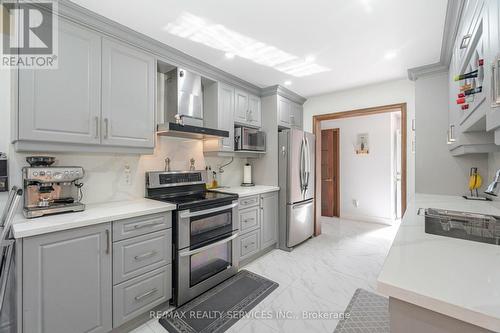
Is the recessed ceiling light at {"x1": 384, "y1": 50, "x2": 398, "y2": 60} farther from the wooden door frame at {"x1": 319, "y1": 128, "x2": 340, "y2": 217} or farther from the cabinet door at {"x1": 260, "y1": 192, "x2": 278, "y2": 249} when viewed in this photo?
the wooden door frame at {"x1": 319, "y1": 128, "x2": 340, "y2": 217}

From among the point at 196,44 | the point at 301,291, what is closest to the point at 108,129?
Result: the point at 196,44

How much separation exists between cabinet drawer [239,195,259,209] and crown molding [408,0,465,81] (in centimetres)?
248

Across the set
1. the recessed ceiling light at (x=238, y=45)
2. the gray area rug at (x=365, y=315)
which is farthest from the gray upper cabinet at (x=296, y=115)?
the gray area rug at (x=365, y=315)

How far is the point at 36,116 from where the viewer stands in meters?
1.53

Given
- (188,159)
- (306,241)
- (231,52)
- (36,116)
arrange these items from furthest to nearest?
(306,241) → (188,159) → (231,52) → (36,116)

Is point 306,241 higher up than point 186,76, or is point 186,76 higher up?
point 186,76

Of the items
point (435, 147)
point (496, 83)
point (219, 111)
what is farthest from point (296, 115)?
point (496, 83)

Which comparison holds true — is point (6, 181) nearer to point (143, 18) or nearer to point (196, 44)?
point (143, 18)

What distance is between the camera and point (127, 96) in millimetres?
1969

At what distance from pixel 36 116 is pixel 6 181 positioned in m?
0.55

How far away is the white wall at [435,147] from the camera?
2.51 metres

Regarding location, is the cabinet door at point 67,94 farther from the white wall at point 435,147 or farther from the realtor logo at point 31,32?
the white wall at point 435,147

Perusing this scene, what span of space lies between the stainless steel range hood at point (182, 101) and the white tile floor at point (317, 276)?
1749mm

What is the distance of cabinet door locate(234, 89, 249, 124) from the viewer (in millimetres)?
3091
